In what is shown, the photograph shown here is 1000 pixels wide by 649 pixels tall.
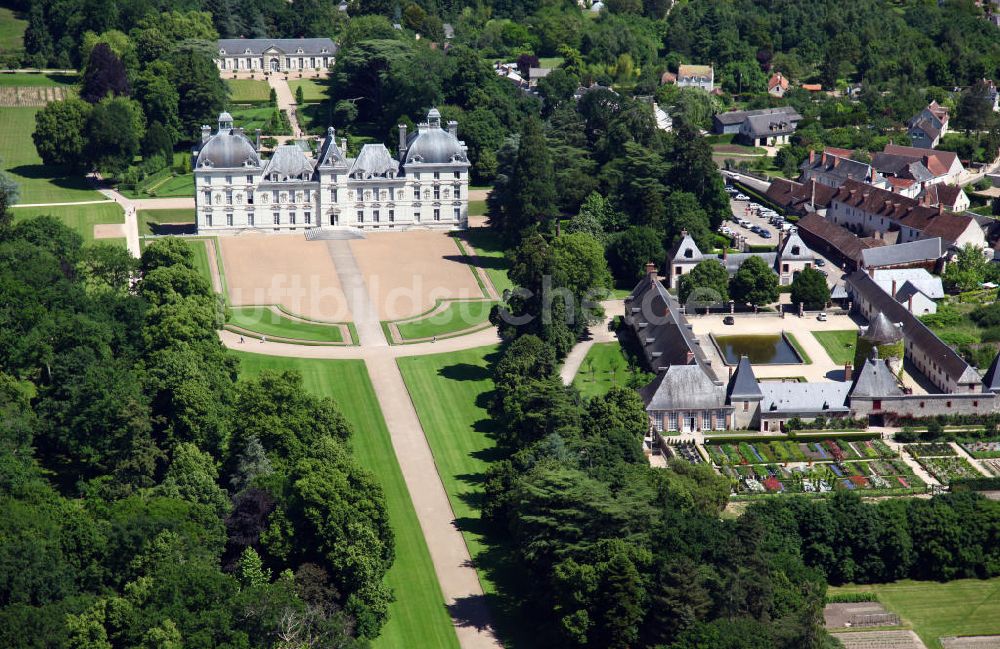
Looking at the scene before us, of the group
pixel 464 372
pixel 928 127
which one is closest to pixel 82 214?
pixel 464 372

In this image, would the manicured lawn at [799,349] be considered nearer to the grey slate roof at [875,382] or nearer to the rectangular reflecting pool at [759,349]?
the rectangular reflecting pool at [759,349]

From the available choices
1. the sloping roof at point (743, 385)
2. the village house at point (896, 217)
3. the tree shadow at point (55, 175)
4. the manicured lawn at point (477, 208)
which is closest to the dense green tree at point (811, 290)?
the village house at point (896, 217)

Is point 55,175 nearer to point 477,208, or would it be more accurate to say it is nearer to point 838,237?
point 477,208

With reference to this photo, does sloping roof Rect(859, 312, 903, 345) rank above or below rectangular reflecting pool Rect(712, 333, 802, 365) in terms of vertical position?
above

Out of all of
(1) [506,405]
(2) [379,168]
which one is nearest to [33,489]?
(1) [506,405]

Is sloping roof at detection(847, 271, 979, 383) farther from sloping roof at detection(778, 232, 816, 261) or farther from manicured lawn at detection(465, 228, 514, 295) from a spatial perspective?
manicured lawn at detection(465, 228, 514, 295)

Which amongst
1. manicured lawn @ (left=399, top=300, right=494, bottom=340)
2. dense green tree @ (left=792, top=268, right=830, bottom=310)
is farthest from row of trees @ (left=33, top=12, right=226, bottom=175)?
dense green tree @ (left=792, top=268, right=830, bottom=310)
